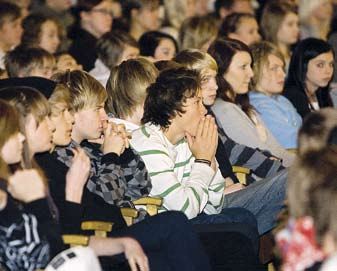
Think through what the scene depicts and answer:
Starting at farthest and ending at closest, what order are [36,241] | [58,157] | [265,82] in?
[265,82] < [58,157] < [36,241]

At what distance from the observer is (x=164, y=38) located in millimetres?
7789

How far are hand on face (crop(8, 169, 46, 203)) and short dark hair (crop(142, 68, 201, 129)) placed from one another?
1.19m

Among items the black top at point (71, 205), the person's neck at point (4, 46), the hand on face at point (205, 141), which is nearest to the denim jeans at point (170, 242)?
the black top at point (71, 205)

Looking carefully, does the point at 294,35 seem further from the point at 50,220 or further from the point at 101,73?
the point at 50,220

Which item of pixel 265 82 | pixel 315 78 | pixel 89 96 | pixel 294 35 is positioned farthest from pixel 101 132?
pixel 294 35

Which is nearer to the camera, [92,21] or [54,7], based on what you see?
[92,21]

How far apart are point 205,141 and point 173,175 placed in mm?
217

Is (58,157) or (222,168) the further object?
(222,168)

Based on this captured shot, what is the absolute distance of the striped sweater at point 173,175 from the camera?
5.04 m

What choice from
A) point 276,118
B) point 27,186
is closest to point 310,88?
point 276,118

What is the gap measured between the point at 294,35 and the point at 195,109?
372 centimetres

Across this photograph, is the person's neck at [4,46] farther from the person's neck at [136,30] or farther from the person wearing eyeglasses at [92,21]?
the person's neck at [136,30]

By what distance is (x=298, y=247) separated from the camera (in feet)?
11.8

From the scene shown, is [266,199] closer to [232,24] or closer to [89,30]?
[232,24]
